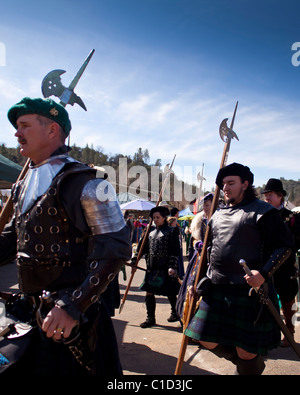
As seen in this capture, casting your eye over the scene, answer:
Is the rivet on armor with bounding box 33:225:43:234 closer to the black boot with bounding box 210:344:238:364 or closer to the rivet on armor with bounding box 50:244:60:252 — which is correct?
the rivet on armor with bounding box 50:244:60:252

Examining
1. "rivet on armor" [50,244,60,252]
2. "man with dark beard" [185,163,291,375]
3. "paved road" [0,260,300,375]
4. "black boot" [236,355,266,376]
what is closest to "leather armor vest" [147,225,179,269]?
"paved road" [0,260,300,375]

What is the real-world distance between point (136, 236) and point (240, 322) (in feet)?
40.9

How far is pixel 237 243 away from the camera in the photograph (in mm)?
2627

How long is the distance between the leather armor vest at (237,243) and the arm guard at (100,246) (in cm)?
144

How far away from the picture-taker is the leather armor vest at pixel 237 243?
2590 mm

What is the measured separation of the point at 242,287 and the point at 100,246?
1.64 m

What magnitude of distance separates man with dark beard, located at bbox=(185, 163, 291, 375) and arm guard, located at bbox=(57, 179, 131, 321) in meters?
1.34

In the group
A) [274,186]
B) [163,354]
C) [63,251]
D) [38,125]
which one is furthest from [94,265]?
[274,186]

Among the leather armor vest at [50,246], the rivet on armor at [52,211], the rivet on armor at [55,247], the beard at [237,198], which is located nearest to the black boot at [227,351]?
the beard at [237,198]

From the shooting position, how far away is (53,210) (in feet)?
4.85

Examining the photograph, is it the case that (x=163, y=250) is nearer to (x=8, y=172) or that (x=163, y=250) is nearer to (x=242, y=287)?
(x=242, y=287)

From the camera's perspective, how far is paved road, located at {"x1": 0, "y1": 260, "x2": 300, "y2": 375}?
3.29 meters
